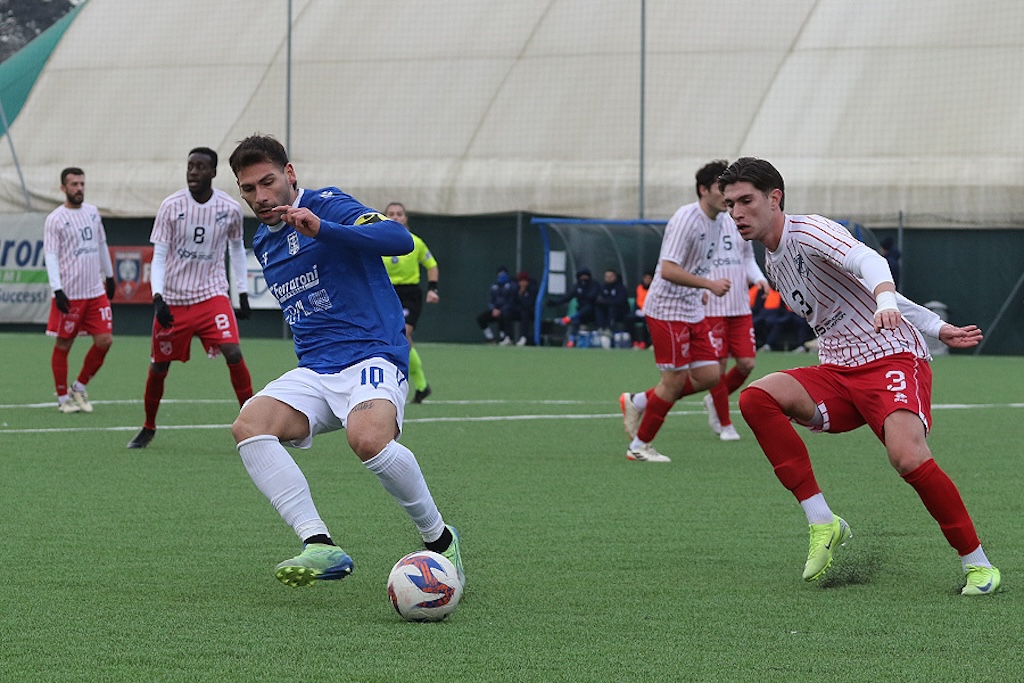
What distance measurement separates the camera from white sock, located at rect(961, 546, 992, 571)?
5.95 meters

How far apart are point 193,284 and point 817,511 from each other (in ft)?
20.1

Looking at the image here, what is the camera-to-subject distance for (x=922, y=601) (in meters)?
5.79

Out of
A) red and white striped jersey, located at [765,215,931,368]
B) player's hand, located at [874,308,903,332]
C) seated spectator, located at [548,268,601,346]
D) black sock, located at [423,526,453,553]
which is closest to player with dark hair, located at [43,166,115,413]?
black sock, located at [423,526,453,553]

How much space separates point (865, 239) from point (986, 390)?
998 cm

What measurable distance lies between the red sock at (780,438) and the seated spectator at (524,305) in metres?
22.2

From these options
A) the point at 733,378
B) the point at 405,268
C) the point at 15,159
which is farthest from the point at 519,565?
the point at 15,159

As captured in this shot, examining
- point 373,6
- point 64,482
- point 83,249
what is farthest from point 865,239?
point 64,482

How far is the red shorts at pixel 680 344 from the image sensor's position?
11.0 metres

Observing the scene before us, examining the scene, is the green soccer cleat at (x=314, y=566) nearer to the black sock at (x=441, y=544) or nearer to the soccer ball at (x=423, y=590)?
the soccer ball at (x=423, y=590)

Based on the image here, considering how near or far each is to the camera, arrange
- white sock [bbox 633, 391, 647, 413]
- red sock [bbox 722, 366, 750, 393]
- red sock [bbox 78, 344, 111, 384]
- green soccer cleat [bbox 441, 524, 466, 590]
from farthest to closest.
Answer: red sock [bbox 78, 344, 111, 384]
red sock [bbox 722, 366, 750, 393]
white sock [bbox 633, 391, 647, 413]
green soccer cleat [bbox 441, 524, 466, 590]

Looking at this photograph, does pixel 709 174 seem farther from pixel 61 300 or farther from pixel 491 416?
pixel 61 300

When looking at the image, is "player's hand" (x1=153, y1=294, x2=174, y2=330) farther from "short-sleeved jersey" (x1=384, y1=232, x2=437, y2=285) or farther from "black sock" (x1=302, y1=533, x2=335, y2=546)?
"black sock" (x1=302, y1=533, x2=335, y2=546)

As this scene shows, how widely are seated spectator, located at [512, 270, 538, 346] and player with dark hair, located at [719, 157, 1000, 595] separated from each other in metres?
22.2

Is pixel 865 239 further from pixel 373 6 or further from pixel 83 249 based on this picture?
pixel 83 249
